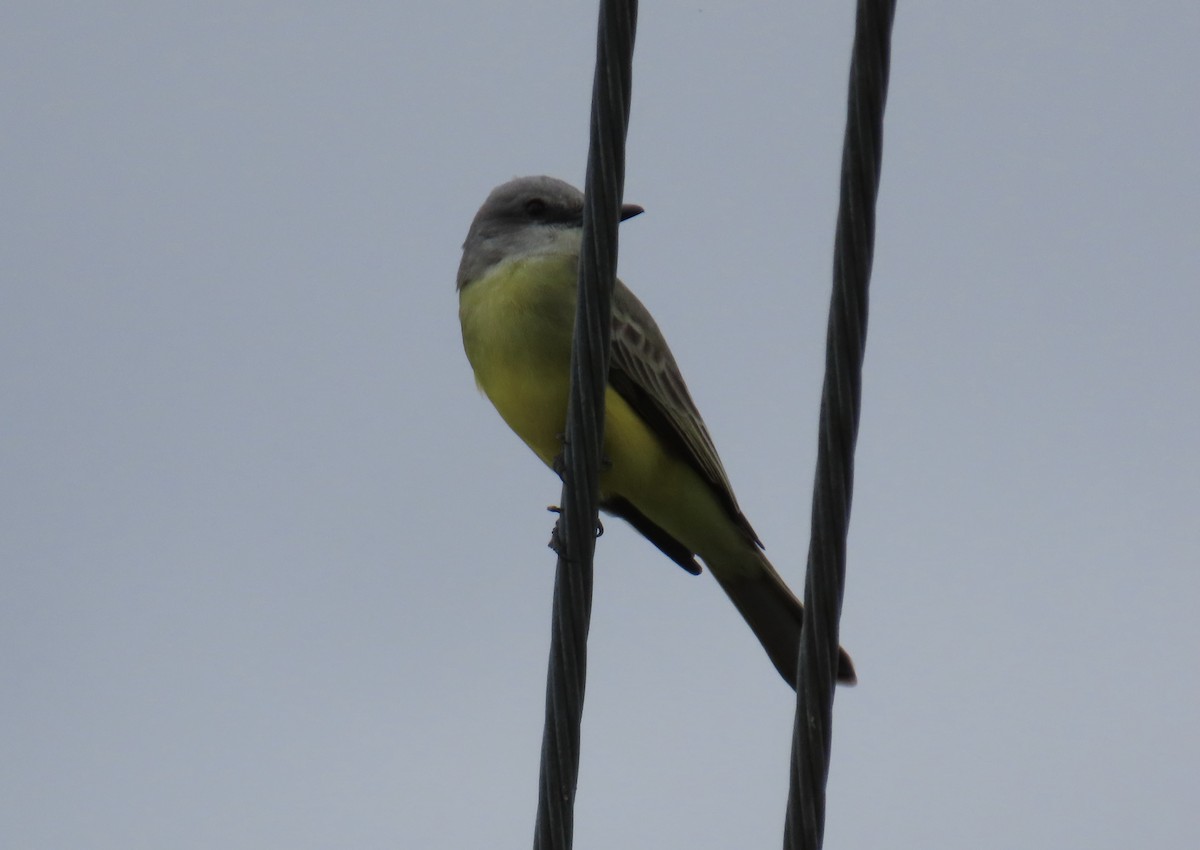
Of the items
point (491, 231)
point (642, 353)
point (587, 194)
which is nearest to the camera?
point (587, 194)

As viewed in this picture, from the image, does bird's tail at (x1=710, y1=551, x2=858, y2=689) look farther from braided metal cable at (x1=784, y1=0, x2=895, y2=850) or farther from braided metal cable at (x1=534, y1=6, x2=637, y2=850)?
braided metal cable at (x1=784, y1=0, x2=895, y2=850)

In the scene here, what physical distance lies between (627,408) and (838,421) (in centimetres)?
303

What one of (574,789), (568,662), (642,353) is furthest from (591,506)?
(642,353)

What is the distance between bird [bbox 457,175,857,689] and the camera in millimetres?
5781

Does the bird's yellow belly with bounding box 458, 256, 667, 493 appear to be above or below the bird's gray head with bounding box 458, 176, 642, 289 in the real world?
below

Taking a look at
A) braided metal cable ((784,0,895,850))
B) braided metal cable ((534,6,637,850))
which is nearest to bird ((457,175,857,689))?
braided metal cable ((534,6,637,850))

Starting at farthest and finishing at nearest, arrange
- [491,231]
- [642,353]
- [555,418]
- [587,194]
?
[491,231] < [642,353] < [555,418] < [587,194]

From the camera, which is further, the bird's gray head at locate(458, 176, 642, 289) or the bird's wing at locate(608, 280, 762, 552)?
the bird's gray head at locate(458, 176, 642, 289)

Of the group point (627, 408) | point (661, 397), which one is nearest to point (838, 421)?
point (627, 408)

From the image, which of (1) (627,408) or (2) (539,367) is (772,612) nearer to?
(1) (627,408)

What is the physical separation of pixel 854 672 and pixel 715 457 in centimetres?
99

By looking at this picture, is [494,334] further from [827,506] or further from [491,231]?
[827,506]

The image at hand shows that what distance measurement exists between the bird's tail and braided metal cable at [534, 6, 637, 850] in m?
3.29

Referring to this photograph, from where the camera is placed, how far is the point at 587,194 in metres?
3.16
